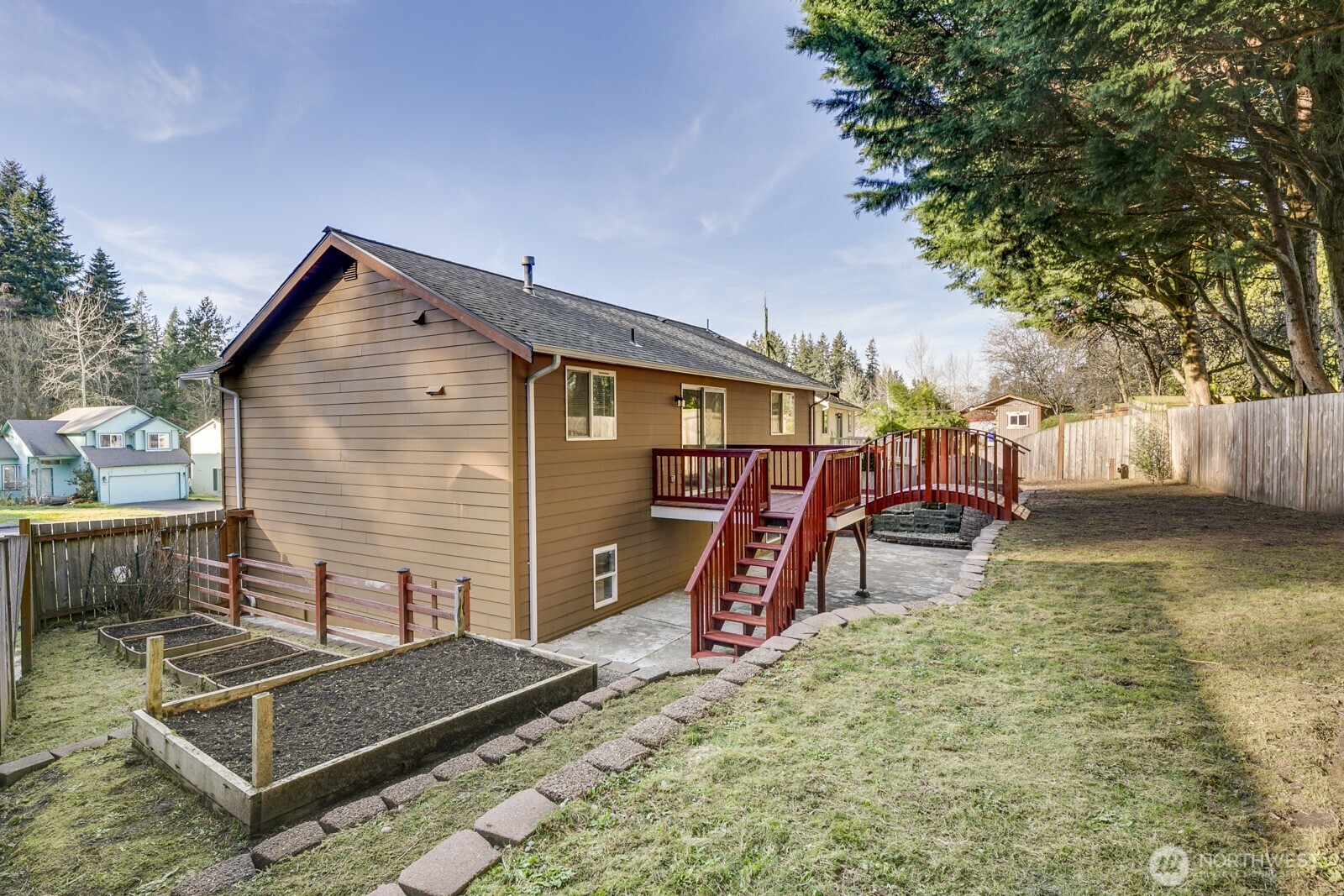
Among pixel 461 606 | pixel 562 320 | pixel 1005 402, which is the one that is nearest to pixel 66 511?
pixel 562 320

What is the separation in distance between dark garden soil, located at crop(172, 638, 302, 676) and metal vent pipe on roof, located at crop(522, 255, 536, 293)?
697cm

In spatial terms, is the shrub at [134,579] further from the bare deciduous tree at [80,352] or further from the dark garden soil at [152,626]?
the bare deciduous tree at [80,352]

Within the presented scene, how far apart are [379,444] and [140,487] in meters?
27.8

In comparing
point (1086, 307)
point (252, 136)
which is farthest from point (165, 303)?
point (1086, 307)

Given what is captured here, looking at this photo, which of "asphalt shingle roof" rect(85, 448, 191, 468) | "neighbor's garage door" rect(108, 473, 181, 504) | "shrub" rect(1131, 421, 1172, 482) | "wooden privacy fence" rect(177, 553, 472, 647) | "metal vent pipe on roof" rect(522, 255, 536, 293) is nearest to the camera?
"wooden privacy fence" rect(177, 553, 472, 647)

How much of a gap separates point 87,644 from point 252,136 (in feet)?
51.6

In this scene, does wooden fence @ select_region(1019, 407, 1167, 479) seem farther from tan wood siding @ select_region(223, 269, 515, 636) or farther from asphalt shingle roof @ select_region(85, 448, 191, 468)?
asphalt shingle roof @ select_region(85, 448, 191, 468)

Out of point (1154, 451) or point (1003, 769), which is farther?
point (1154, 451)

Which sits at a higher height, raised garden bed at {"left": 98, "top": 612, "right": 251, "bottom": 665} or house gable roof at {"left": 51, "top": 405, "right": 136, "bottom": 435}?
house gable roof at {"left": 51, "top": 405, "right": 136, "bottom": 435}

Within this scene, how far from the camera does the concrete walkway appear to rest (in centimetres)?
761

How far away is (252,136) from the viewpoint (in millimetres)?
16453

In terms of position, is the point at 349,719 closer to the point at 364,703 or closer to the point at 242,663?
the point at 364,703

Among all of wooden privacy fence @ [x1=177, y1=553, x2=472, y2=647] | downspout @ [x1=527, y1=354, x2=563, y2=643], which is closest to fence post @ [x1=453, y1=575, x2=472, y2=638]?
wooden privacy fence @ [x1=177, y1=553, x2=472, y2=647]

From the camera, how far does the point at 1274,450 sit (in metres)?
9.52
